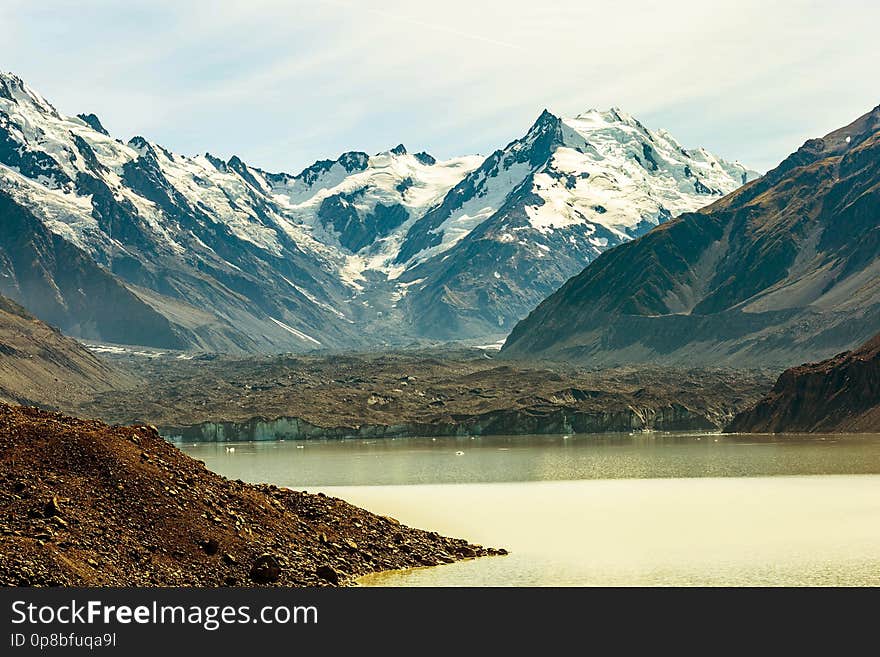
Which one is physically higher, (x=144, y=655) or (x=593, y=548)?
(x=593, y=548)

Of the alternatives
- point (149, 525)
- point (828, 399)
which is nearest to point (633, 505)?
point (149, 525)

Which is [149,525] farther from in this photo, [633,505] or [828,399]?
[828,399]

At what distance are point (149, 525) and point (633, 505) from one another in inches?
1593

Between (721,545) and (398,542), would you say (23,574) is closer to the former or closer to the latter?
(398,542)

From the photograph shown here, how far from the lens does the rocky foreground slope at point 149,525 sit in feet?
144

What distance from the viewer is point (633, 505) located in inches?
3209

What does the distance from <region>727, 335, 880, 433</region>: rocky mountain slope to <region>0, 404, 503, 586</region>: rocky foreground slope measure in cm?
11580

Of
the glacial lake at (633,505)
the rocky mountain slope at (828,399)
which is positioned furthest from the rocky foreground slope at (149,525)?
the rocky mountain slope at (828,399)

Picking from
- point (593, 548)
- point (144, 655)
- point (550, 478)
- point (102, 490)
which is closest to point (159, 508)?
point (102, 490)

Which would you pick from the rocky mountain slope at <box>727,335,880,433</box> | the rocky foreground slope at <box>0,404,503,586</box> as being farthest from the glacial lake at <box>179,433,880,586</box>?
the rocky mountain slope at <box>727,335,880,433</box>

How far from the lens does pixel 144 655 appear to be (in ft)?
109

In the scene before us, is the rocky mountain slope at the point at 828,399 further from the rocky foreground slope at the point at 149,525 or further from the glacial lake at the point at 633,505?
the rocky foreground slope at the point at 149,525

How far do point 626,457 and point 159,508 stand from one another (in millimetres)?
95409

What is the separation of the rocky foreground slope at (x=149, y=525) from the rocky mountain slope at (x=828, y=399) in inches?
4559
